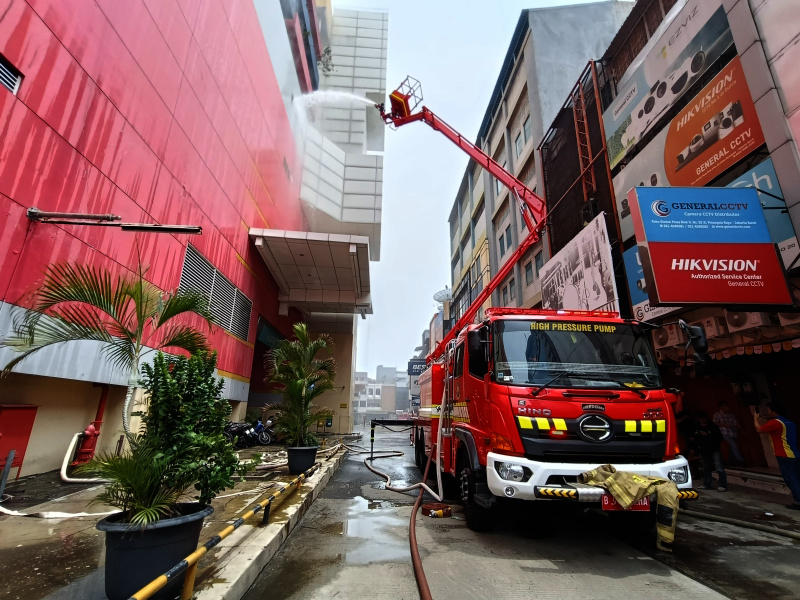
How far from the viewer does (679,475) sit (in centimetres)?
396

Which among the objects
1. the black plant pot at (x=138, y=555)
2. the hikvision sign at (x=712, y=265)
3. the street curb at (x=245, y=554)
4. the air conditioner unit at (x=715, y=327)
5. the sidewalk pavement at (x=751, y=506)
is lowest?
the sidewalk pavement at (x=751, y=506)

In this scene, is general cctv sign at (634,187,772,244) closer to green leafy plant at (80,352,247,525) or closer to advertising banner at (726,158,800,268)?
advertising banner at (726,158,800,268)

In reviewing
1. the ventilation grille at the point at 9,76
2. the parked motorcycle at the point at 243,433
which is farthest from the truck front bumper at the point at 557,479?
the parked motorcycle at the point at 243,433

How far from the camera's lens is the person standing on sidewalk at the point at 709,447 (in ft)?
24.8

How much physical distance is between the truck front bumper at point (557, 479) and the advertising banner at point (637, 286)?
6.42 m

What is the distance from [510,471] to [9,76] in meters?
8.15

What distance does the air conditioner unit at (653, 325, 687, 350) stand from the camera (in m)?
8.06

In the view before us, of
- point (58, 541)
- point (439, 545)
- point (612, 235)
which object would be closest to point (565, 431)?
point (439, 545)

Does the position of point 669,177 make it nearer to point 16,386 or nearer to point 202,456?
point 202,456

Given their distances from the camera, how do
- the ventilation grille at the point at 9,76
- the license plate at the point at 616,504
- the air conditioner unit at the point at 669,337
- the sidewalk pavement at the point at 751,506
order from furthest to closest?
1. the air conditioner unit at the point at 669,337
2. the sidewalk pavement at the point at 751,506
3. the ventilation grille at the point at 9,76
4. the license plate at the point at 616,504

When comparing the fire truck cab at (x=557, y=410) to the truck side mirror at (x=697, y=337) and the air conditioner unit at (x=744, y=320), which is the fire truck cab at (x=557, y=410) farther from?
the air conditioner unit at (x=744, y=320)

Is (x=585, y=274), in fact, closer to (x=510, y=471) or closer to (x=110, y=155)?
(x=510, y=471)

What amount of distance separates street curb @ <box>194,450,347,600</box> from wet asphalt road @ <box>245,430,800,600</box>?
12 centimetres

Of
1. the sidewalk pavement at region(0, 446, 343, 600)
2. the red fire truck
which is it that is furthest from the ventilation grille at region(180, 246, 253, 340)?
the red fire truck
